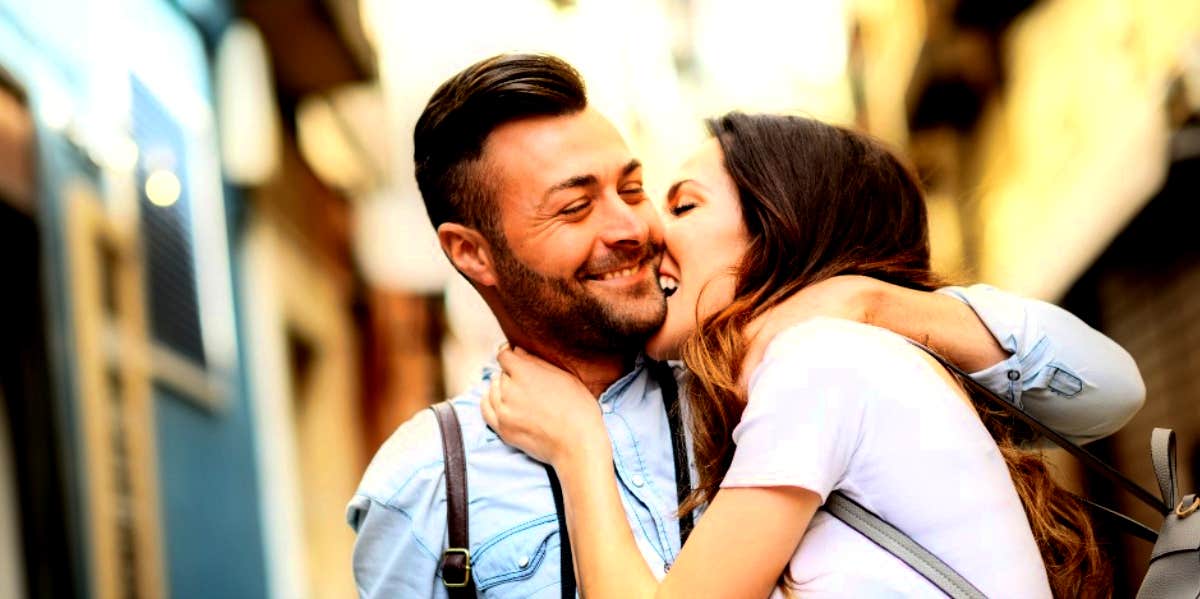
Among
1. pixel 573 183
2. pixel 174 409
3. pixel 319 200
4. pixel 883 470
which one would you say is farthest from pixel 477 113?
pixel 319 200

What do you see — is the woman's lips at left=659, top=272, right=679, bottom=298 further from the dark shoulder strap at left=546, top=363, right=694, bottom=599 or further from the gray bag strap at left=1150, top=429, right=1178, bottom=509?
the gray bag strap at left=1150, top=429, right=1178, bottom=509

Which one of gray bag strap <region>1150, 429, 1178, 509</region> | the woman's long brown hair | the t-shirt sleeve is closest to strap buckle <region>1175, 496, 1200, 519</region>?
gray bag strap <region>1150, 429, 1178, 509</region>

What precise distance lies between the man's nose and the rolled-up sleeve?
2.01 feet

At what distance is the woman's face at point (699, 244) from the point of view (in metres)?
2.68

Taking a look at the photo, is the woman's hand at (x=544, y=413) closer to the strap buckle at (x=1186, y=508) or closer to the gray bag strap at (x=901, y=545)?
the gray bag strap at (x=901, y=545)

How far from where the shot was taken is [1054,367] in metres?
2.60

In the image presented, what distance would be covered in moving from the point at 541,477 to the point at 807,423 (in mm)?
756

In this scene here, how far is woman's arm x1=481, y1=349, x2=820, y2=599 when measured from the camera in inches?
85.9

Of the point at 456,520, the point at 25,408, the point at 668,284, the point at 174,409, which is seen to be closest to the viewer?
the point at 456,520

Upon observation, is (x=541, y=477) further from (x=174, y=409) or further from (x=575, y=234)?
(x=174, y=409)

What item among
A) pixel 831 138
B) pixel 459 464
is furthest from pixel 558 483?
pixel 831 138

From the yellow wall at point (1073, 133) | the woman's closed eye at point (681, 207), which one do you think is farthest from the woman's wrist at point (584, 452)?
the yellow wall at point (1073, 133)

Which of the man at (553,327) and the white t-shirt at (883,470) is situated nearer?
the white t-shirt at (883,470)

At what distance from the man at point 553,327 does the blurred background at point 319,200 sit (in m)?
0.39
